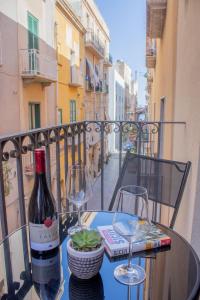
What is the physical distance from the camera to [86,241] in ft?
2.51

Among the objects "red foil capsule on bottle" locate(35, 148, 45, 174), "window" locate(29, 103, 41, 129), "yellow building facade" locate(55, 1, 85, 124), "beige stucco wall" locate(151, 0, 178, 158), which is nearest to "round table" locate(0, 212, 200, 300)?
"red foil capsule on bottle" locate(35, 148, 45, 174)

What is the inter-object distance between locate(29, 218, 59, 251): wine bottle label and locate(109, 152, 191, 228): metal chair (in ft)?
2.86

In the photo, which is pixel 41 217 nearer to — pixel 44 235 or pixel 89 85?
pixel 44 235

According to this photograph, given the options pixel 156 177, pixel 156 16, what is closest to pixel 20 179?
pixel 156 177

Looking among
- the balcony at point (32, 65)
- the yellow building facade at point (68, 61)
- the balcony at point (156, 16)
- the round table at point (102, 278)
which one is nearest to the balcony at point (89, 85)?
the yellow building facade at point (68, 61)

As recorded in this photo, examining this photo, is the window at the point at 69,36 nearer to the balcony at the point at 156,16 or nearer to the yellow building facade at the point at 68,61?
the yellow building facade at the point at 68,61

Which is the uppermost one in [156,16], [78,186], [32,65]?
[156,16]

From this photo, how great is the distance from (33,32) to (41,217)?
5858 mm

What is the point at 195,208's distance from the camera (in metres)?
1.37

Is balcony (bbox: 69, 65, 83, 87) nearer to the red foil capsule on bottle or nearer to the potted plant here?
the red foil capsule on bottle

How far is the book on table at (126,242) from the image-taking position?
0.90 m

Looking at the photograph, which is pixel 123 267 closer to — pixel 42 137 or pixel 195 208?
pixel 195 208

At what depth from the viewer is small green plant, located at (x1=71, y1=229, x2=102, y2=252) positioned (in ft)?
2.47

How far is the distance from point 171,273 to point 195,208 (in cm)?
60
